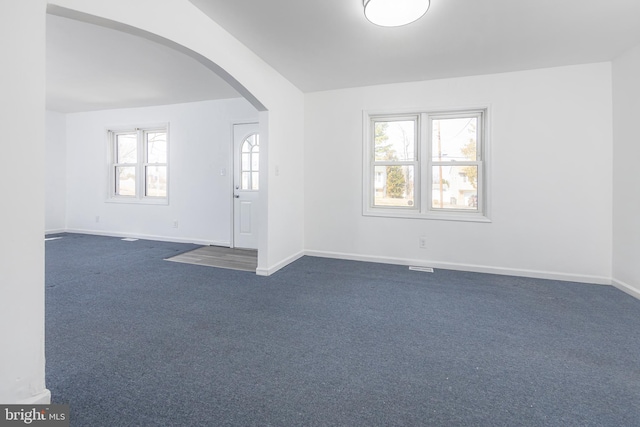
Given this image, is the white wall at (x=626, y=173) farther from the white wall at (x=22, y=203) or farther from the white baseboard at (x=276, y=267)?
the white wall at (x=22, y=203)

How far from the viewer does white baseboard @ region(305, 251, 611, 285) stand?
3.30 metres

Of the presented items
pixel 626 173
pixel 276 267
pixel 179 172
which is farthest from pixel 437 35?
pixel 179 172

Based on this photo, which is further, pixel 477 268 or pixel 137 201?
pixel 137 201

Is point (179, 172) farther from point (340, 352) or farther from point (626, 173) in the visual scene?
point (626, 173)

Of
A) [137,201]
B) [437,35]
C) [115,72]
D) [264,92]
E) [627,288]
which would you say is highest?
[115,72]

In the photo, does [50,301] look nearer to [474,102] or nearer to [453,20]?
[453,20]

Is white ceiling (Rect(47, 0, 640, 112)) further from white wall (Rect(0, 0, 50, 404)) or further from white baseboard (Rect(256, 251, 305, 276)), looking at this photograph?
white baseboard (Rect(256, 251, 305, 276))

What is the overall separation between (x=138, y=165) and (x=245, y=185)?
2.40 metres

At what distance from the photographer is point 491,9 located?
2.28 metres

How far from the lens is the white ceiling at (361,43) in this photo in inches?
90.4

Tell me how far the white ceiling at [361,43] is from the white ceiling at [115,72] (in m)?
0.01

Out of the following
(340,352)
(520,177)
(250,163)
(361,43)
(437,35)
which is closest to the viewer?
(340,352)

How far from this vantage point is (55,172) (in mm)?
6012

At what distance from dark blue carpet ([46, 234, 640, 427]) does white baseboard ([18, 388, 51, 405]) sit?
70 millimetres
